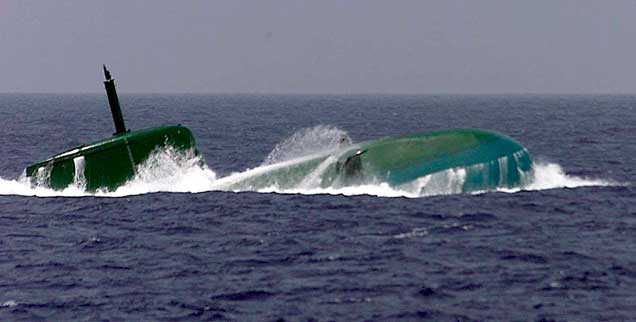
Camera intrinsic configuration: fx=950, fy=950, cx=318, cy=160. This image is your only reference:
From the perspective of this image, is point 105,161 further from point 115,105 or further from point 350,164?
point 350,164

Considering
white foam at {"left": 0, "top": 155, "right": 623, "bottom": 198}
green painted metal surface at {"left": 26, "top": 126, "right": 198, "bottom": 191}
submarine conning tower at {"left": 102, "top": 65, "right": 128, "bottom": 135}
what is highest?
submarine conning tower at {"left": 102, "top": 65, "right": 128, "bottom": 135}

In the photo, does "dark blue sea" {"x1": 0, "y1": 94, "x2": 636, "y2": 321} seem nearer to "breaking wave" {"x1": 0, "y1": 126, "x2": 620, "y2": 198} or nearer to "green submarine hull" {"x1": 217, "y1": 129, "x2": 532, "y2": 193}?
"breaking wave" {"x1": 0, "y1": 126, "x2": 620, "y2": 198}

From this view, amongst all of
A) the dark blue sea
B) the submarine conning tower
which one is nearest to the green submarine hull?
the dark blue sea

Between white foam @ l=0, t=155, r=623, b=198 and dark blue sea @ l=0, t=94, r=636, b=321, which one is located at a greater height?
white foam @ l=0, t=155, r=623, b=198

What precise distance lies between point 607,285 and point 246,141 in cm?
6476

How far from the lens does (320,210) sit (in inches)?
1640

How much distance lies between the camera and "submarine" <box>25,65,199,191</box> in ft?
153

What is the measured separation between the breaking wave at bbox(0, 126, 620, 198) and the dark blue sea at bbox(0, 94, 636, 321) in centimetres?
12

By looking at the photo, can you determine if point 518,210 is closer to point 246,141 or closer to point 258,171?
point 258,171

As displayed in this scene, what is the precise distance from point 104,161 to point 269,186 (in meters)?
8.30

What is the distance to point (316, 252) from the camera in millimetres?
33156

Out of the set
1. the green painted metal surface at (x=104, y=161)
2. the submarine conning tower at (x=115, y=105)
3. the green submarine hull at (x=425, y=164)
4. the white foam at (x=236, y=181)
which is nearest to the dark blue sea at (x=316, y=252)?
the white foam at (x=236, y=181)

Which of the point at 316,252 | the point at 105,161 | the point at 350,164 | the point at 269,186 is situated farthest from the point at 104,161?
the point at 316,252

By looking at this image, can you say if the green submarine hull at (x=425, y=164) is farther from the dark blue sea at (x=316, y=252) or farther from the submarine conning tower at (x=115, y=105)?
the submarine conning tower at (x=115, y=105)
